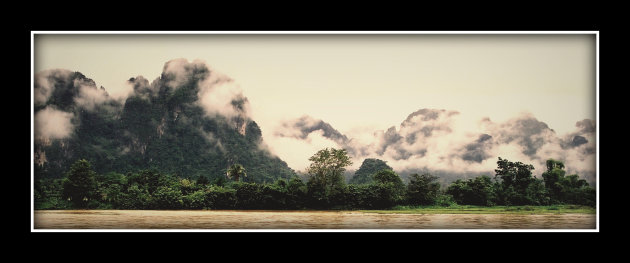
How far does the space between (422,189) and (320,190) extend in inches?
52.2

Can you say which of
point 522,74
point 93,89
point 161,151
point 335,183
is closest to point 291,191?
point 335,183

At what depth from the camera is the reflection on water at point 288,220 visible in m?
6.81

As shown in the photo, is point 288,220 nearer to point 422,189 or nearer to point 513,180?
point 422,189

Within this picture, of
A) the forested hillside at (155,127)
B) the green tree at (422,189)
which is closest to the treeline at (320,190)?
the green tree at (422,189)

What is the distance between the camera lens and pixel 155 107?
7465 millimetres

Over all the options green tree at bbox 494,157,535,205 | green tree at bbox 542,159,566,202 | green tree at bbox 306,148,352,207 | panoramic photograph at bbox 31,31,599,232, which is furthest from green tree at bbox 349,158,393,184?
green tree at bbox 542,159,566,202

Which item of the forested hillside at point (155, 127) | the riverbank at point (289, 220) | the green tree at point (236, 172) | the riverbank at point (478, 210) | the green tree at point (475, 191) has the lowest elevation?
the riverbank at point (289, 220)

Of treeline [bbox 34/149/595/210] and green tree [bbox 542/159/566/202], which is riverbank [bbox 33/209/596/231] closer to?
treeline [bbox 34/149/595/210]

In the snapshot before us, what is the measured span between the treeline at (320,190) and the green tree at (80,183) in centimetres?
1

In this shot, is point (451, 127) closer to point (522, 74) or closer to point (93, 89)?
point (522, 74)

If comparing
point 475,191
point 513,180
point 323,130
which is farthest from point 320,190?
point 513,180

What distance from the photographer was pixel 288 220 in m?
6.97

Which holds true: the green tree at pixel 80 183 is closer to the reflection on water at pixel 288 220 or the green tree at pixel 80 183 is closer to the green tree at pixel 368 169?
the reflection on water at pixel 288 220

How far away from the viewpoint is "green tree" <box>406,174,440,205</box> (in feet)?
24.1
